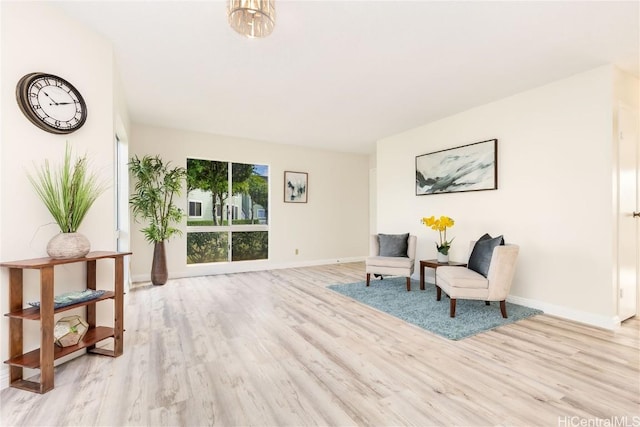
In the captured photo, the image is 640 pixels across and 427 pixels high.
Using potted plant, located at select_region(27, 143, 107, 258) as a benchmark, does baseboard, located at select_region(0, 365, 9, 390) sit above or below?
below

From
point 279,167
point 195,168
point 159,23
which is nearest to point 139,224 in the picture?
point 195,168

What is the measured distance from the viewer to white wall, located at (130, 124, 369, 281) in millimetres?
4867

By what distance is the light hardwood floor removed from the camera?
1.56 metres

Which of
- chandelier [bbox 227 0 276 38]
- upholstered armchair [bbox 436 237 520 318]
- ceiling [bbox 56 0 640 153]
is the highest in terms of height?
ceiling [bbox 56 0 640 153]

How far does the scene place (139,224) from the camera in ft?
15.4

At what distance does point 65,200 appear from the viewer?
6.37 feet

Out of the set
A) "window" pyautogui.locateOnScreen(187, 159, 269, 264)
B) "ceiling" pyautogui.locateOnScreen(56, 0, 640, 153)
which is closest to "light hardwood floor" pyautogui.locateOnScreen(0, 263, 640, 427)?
"window" pyautogui.locateOnScreen(187, 159, 269, 264)

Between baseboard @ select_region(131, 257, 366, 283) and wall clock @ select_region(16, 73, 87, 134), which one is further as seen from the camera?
baseboard @ select_region(131, 257, 366, 283)

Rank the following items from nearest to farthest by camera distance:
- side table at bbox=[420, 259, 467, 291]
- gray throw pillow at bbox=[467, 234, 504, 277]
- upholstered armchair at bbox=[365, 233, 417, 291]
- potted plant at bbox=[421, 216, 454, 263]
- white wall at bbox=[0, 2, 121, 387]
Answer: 1. white wall at bbox=[0, 2, 121, 387]
2. gray throw pillow at bbox=[467, 234, 504, 277]
3. side table at bbox=[420, 259, 467, 291]
4. potted plant at bbox=[421, 216, 454, 263]
5. upholstered armchair at bbox=[365, 233, 417, 291]

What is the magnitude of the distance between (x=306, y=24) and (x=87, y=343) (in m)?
2.75

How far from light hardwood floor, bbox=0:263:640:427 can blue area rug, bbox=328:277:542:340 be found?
130 mm

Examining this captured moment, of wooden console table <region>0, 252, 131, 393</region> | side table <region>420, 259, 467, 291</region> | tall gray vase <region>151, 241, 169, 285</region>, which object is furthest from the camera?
tall gray vase <region>151, 241, 169, 285</region>

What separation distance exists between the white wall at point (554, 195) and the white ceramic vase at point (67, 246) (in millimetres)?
4154

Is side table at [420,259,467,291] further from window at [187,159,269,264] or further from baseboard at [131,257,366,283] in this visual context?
window at [187,159,269,264]
